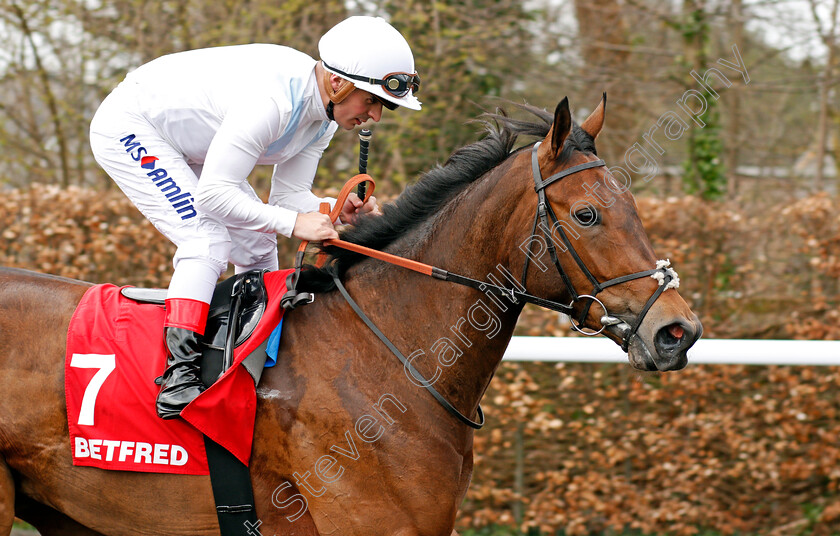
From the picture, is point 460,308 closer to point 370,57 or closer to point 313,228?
point 313,228

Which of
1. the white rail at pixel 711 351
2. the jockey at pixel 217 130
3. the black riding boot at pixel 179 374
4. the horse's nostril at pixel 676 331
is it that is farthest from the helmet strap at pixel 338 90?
the white rail at pixel 711 351

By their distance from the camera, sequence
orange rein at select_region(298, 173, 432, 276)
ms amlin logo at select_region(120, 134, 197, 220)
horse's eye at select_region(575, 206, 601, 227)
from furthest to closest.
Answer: ms amlin logo at select_region(120, 134, 197, 220), orange rein at select_region(298, 173, 432, 276), horse's eye at select_region(575, 206, 601, 227)

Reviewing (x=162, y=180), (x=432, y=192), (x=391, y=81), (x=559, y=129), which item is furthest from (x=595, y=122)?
(x=162, y=180)

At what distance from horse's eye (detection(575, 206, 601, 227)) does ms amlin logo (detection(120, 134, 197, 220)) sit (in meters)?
1.39

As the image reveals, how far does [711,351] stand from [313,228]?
2.58m

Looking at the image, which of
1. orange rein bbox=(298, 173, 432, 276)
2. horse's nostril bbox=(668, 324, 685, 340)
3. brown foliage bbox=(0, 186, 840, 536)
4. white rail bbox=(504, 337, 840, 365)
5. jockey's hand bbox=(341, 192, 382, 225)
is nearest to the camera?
horse's nostril bbox=(668, 324, 685, 340)

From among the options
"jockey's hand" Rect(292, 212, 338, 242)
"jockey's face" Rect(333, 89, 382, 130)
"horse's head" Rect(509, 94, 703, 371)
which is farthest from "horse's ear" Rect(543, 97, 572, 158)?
"jockey's hand" Rect(292, 212, 338, 242)

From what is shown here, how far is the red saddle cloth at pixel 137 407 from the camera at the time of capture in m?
2.61

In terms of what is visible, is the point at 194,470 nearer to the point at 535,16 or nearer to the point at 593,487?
the point at 593,487

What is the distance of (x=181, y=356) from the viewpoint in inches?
103

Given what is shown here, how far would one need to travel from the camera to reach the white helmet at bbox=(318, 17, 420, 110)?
8.97 ft

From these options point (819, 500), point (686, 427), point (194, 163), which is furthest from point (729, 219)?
point (194, 163)

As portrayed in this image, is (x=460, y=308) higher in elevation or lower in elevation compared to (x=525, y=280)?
lower

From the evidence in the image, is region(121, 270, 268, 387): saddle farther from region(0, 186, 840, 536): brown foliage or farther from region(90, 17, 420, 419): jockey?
region(0, 186, 840, 536): brown foliage
